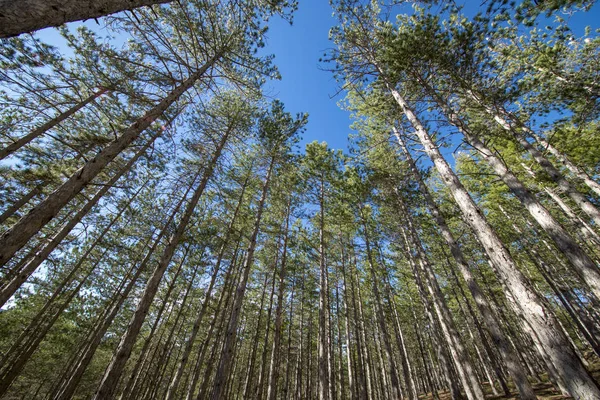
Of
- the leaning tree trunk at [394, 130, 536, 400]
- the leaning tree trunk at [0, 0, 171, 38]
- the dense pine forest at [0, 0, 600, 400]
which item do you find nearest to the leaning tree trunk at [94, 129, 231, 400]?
the dense pine forest at [0, 0, 600, 400]

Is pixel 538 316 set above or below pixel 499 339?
below

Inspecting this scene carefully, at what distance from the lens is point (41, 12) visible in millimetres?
2314

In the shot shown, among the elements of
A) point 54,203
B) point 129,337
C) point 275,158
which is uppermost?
point 275,158

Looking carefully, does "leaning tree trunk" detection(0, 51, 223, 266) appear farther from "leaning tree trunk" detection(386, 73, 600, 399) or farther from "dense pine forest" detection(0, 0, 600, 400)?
"leaning tree trunk" detection(386, 73, 600, 399)

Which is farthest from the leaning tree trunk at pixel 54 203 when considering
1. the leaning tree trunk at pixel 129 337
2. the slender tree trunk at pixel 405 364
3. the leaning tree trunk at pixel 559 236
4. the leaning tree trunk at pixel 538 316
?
the slender tree trunk at pixel 405 364

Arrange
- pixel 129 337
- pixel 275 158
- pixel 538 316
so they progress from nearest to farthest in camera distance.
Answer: pixel 538 316
pixel 129 337
pixel 275 158

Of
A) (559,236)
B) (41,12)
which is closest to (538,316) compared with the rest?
(559,236)

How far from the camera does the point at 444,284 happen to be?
20734mm

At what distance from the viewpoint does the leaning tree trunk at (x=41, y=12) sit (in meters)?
2.09

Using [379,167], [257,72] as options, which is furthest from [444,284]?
[257,72]

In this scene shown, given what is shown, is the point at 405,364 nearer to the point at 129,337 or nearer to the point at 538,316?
the point at 538,316

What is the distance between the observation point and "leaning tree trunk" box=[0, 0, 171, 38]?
82.3 inches

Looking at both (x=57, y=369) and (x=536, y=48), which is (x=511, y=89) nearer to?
(x=536, y=48)

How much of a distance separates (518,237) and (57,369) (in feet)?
135
